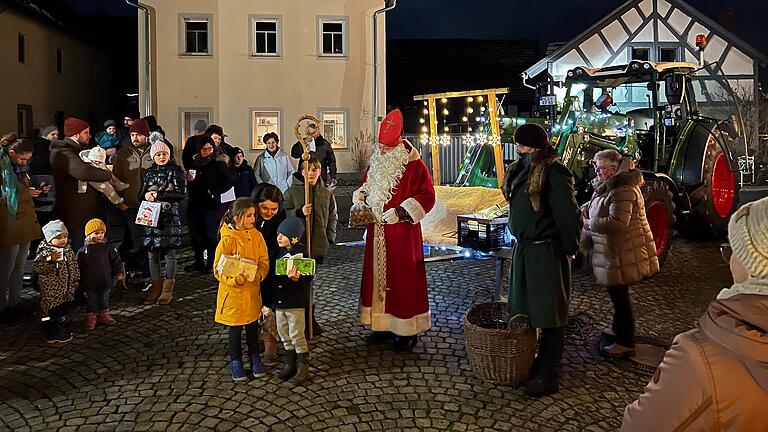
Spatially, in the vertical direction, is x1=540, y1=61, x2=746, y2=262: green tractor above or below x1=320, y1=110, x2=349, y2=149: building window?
below

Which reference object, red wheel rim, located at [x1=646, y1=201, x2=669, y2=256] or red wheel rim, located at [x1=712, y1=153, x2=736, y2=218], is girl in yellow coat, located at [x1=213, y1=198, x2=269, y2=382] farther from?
red wheel rim, located at [x1=712, y1=153, x2=736, y2=218]

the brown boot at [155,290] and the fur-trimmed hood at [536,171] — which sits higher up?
the fur-trimmed hood at [536,171]

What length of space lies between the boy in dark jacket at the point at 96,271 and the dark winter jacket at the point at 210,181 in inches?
84.3

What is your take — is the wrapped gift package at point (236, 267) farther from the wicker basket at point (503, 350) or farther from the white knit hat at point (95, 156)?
the white knit hat at point (95, 156)

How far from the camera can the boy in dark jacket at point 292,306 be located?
5070mm

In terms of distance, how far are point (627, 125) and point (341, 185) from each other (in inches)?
434

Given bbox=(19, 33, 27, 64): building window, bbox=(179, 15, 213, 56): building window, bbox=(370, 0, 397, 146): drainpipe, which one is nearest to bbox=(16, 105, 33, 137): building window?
bbox=(19, 33, 27, 64): building window

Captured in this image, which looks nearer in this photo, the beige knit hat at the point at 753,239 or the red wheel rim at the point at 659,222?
the beige knit hat at the point at 753,239

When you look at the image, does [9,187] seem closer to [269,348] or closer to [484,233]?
[269,348]

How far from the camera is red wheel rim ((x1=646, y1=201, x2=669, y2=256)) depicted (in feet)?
29.3

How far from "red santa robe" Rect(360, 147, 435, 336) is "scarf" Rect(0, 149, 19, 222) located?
352cm

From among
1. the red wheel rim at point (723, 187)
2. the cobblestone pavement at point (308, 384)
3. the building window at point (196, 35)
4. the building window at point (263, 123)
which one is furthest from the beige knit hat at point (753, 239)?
the building window at point (196, 35)

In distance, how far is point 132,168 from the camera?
8172mm

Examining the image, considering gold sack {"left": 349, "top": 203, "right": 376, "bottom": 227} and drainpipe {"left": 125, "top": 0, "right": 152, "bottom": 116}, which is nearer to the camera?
gold sack {"left": 349, "top": 203, "right": 376, "bottom": 227}
